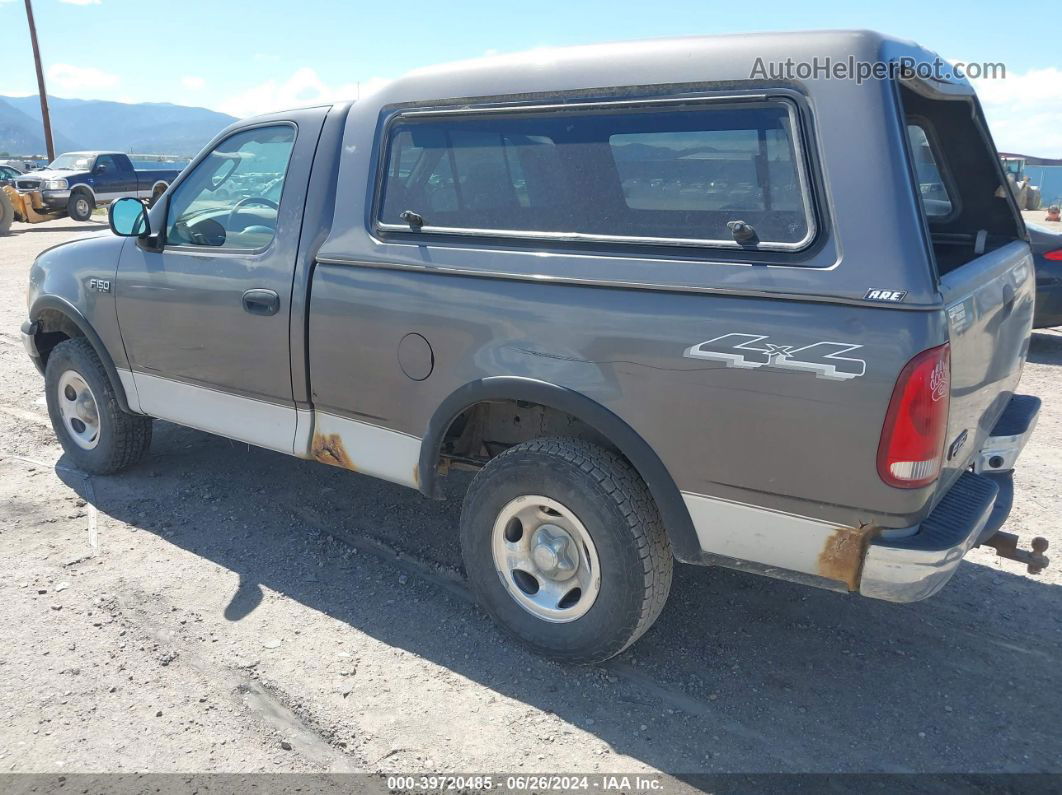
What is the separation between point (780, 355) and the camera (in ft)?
8.17

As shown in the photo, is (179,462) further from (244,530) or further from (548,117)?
(548,117)

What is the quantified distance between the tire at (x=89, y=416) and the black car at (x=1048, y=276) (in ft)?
25.3

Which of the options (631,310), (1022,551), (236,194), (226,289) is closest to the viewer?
(631,310)

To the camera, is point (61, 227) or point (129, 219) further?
point (61, 227)

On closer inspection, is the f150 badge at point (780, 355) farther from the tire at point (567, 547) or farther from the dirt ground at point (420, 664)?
the dirt ground at point (420, 664)

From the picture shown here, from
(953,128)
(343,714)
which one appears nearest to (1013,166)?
(953,128)

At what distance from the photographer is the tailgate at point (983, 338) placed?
2559 millimetres

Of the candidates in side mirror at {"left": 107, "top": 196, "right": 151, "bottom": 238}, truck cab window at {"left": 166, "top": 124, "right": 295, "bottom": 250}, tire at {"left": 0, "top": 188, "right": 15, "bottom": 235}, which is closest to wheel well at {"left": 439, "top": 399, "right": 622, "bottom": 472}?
truck cab window at {"left": 166, "top": 124, "right": 295, "bottom": 250}

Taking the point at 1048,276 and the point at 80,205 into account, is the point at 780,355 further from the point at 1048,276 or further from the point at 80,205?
the point at 80,205

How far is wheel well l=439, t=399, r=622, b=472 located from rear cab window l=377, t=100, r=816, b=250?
2.45 ft

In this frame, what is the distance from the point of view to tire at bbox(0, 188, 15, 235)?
18812mm

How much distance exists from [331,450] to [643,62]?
6.86 ft

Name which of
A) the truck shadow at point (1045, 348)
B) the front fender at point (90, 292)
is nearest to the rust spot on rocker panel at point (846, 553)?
Result: the front fender at point (90, 292)

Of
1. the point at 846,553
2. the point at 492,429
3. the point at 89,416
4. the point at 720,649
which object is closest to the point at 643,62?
the point at 492,429
